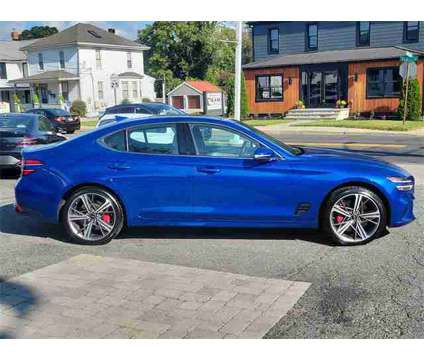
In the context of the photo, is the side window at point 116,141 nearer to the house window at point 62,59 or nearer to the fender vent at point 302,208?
the fender vent at point 302,208

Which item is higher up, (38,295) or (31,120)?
(31,120)

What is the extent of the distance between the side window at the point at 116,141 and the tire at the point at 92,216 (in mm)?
531

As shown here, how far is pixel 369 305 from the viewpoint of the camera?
4176 mm

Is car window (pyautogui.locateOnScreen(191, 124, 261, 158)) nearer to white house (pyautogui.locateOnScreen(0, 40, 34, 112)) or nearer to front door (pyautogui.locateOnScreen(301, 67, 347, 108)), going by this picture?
front door (pyautogui.locateOnScreen(301, 67, 347, 108))

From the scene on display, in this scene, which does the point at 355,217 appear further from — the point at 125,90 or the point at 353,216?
the point at 125,90

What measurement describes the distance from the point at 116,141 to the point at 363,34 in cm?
2914

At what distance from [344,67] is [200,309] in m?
28.4

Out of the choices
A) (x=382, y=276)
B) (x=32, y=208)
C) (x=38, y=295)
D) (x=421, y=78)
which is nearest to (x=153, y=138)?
(x=32, y=208)

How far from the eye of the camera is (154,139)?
6.09 m

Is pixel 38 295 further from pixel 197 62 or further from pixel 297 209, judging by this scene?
pixel 197 62

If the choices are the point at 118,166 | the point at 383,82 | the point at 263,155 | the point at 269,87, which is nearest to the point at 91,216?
the point at 118,166

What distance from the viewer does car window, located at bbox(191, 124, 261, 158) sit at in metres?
5.90

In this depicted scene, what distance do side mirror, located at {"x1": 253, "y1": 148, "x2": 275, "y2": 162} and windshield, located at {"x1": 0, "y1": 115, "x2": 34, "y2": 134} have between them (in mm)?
7066

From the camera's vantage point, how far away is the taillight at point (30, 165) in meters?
6.15
